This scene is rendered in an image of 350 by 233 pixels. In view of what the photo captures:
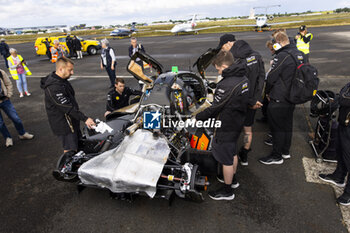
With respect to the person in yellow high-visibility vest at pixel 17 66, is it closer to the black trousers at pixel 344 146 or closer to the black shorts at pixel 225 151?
the black shorts at pixel 225 151

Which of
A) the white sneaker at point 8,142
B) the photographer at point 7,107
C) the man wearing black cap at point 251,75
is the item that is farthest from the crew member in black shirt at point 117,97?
the man wearing black cap at point 251,75

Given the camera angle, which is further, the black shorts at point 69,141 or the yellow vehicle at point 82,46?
the yellow vehicle at point 82,46

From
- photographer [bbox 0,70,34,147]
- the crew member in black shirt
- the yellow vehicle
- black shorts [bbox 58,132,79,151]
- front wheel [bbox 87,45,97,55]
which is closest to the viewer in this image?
black shorts [bbox 58,132,79,151]

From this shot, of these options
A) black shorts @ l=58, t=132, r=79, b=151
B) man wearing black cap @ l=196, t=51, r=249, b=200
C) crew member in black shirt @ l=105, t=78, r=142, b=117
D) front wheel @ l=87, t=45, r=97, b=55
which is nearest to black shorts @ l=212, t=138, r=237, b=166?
man wearing black cap @ l=196, t=51, r=249, b=200

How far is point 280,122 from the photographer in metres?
3.94

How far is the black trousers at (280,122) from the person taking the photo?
3873 mm

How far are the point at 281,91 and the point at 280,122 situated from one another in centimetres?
57

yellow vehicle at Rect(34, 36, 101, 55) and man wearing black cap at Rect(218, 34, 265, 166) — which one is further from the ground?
yellow vehicle at Rect(34, 36, 101, 55)

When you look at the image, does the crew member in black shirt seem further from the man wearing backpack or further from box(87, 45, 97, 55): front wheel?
box(87, 45, 97, 55): front wheel

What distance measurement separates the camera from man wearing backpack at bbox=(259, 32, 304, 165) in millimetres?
3672

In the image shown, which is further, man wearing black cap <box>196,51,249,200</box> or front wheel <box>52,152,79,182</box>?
front wheel <box>52,152,79,182</box>

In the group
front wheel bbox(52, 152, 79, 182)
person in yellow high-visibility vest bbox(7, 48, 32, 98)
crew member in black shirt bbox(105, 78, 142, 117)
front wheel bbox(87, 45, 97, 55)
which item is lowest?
front wheel bbox(52, 152, 79, 182)

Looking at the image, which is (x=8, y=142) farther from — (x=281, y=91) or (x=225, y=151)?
(x=281, y=91)

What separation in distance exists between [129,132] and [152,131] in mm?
360
